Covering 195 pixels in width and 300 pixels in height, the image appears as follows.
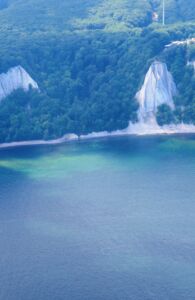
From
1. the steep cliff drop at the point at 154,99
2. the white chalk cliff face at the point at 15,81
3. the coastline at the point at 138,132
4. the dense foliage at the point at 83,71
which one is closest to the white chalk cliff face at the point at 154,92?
the steep cliff drop at the point at 154,99

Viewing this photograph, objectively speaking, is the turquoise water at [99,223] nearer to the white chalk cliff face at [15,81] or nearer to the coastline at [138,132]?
the coastline at [138,132]

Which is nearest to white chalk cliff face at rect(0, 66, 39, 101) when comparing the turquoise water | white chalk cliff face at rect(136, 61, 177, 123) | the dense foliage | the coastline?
the dense foliage

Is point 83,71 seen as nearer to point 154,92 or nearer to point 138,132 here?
point 154,92

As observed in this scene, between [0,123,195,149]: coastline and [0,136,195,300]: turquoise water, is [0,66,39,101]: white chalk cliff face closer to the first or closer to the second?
[0,123,195,149]: coastline

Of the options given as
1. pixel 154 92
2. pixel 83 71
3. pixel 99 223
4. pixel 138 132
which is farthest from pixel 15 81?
pixel 99 223

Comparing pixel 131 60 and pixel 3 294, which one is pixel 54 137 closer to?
pixel 131 60
